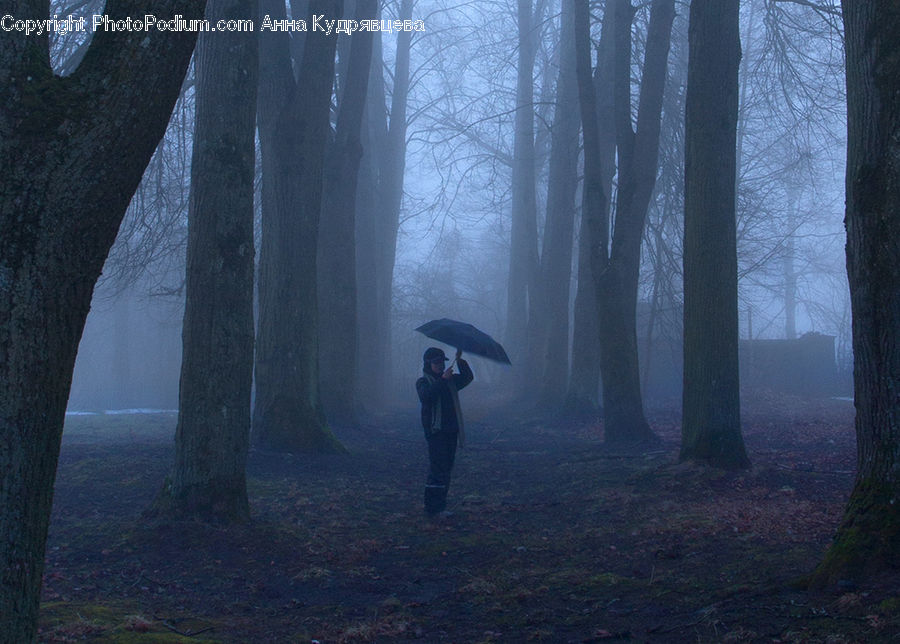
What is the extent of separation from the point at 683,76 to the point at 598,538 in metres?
16.8

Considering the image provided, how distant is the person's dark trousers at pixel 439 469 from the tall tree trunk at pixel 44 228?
588cm

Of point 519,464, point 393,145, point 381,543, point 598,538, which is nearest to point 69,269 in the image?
point 381,543

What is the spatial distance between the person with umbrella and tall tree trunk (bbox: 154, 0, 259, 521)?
199 centimetres

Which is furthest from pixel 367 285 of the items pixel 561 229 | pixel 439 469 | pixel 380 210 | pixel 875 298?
pixel 875 298

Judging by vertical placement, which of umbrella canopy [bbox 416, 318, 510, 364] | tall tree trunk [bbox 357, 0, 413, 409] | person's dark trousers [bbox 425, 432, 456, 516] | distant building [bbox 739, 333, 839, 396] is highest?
tall tree trunk [bbox 357, 0, 413, 409]

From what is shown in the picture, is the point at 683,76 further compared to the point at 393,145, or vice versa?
the point at 393,145

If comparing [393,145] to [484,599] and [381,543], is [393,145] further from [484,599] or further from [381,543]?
[484,599]

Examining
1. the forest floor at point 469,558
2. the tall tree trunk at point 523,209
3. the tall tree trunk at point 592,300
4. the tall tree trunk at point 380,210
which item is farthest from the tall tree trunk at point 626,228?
the tall tree trunk at point 523,209

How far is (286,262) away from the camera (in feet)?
40.9

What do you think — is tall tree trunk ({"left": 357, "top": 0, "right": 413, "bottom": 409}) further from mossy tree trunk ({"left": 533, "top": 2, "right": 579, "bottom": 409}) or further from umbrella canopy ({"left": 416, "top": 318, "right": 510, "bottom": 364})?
umbrella canopy ({"left": 416, "top": 318, "right": 510, "bottom": 364})

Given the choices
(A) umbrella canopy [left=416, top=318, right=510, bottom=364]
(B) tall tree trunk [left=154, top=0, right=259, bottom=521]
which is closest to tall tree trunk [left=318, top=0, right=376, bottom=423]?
(A) umbrella canopy [left=416, top=318, right=510, bottom=364]

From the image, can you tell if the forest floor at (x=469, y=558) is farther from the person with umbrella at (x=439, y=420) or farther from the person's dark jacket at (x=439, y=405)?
the person's dark jacket at (x=439, y=405)

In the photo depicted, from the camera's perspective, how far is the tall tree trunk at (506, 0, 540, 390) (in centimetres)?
2725

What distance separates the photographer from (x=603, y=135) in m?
19.1
